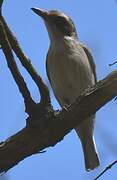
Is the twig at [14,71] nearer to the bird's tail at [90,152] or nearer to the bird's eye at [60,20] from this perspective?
the bird's tail at [90,152]

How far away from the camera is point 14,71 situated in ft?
8.32

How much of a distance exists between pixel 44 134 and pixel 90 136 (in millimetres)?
2202

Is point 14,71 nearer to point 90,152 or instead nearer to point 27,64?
point 27,64

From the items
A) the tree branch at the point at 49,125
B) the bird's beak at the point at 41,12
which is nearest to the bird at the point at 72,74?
the bird's beak at the point at 41,12

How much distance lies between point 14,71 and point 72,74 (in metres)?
2.15

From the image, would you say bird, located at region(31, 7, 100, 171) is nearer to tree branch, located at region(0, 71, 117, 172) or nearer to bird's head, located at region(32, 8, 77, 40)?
bird's head, located at region(32, 8, 77, 40)

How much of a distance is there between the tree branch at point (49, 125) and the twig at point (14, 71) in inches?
3.5

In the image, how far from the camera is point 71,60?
472cm

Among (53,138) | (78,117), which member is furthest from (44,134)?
(78,117)

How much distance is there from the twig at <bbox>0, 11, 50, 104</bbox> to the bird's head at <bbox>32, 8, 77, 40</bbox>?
2565 millimetres

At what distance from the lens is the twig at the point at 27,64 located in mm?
2543

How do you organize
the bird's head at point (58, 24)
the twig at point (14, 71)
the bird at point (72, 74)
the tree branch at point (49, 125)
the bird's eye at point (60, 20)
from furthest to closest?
1. the bird's eye at point (60, 20)
2. the bird's head at point (58, 24)
3. the bird at point (72, 74)
4. the tree branch at point (49, 125)
5. the twig at point (14, 71)

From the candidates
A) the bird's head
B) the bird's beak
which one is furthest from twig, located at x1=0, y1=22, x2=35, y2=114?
the bird's head

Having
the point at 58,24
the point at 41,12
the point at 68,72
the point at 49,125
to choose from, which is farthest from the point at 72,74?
the point at 49,125
